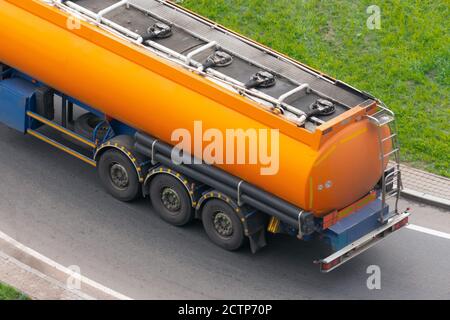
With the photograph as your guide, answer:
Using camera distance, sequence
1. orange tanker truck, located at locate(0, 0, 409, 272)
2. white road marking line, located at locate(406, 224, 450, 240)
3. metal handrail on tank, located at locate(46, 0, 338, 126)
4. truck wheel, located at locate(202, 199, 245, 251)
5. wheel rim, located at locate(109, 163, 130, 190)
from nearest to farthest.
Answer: orange tanker truck, located at locate(0, 0, 409, 272)
metal handrail on tank, located at locate(46, 0, 338, 126)
truck wheel, located at locate(202, 199, 245, 251)
white road marking line, located at locate(406, 224, 450, 240)
wheel rim, located at locate(109, 163, 130, 190)

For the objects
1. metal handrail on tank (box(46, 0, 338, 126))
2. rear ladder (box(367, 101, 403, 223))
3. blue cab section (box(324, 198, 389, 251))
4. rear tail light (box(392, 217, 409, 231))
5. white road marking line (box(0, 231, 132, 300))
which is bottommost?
white road marking line (box(0, 231, 132, 300))

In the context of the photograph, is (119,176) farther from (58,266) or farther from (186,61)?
(186,61)

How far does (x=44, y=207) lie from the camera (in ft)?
63.5

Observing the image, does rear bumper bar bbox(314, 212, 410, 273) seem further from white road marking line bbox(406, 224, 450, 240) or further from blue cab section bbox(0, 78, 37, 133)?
blue cab section bbox(0, 78, 37, 133)

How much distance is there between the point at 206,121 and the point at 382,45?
7.23m

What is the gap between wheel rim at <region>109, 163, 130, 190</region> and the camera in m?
19.2

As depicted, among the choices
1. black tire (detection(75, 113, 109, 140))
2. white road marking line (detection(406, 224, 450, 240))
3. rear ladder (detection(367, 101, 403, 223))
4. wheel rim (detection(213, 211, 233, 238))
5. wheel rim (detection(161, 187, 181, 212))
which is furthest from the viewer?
black tire (detection(75, 113, 109, 140))

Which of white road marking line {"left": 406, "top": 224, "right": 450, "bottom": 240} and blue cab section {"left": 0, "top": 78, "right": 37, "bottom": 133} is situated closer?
white road marking line {"left": 406, "top": 224, "right": 450, "bottom": 240}

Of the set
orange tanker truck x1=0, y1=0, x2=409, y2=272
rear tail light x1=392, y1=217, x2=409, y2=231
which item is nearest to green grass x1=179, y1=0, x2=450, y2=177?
orange tanker truck x1=0, y1=0, x2=409, y2=272

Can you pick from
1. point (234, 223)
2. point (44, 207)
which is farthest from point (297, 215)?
point (44, 207)

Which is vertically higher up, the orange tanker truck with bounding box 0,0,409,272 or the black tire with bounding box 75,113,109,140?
the orange tanker truck with bounding box 0,0,409,272

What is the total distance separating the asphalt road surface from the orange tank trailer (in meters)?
1.46

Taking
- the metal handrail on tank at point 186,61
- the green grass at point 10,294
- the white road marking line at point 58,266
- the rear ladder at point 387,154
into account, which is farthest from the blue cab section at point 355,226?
the green grass at point 10,294

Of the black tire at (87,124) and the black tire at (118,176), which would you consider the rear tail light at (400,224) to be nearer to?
the black tire at (118,176)
